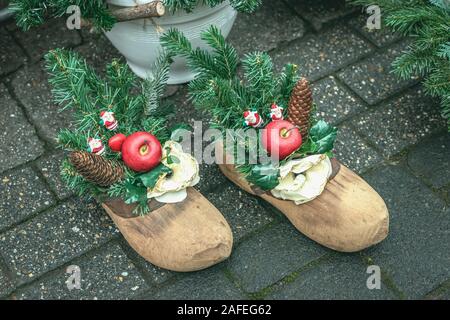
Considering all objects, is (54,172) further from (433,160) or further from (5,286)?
(433,160)

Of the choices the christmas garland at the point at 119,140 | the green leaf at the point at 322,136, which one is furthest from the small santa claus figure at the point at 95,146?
the green leaf at the point at 322,136

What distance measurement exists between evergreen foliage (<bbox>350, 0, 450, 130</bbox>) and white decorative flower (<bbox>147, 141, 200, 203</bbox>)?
1.93 ft

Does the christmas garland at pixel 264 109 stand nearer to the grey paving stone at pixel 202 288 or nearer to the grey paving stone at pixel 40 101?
the grey paving stone at pixel 202 288

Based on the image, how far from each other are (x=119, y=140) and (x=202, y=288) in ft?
1.23

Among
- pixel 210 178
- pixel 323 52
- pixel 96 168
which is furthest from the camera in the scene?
pixel 323 52

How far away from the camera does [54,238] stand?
1654 millimetres

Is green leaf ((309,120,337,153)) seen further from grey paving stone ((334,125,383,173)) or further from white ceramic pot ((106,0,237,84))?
white ceramic pot ((106,0,237,84))

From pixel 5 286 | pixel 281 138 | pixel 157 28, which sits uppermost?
pixel 157 28

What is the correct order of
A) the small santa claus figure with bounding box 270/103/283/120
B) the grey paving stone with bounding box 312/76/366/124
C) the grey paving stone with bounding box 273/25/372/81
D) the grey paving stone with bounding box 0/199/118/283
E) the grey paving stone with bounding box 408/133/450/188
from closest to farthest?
the small santa claus figure with bounding box 270/103/283/120 < the grey paving stone with bounding box 0/199/118/283 < the grey paving stone with bounding box 408/133/450/188 < the grey paving stone with bounding box 312/76/366/124 < the grey paving stone with bounding box 273/25/372/81

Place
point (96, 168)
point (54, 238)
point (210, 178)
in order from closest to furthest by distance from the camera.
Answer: point (96, 168) < point (54, 238) < point (210, 178)

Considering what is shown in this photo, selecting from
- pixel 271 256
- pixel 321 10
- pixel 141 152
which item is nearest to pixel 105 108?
pixel 141 152

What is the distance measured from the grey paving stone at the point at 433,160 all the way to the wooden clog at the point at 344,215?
260mm

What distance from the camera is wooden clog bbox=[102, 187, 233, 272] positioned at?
1481 millimetres

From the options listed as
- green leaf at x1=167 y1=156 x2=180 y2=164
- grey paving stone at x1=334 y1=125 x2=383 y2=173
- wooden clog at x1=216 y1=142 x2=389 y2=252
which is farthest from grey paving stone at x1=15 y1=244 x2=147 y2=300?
grey paving stone at x1=334 y1=125 x2=383 y2=173
